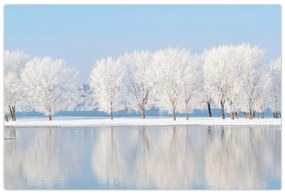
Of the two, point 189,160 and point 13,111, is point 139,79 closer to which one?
point 13,111

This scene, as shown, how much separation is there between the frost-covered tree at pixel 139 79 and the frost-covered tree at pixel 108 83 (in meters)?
0.47

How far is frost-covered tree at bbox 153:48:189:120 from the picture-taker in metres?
32.2

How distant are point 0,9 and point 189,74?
22.0 m

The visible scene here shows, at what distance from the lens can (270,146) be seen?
16.2m

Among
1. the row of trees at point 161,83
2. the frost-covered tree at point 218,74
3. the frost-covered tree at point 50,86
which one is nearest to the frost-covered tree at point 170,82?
the row of trees at point 161,83

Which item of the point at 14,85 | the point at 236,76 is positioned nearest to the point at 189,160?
the point at 14,85

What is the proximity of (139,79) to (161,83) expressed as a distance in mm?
1958

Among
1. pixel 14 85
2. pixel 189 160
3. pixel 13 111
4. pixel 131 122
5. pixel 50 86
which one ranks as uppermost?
pixel 50 86

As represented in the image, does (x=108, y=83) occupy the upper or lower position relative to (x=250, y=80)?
upper

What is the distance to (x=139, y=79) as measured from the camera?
3488 centimetres

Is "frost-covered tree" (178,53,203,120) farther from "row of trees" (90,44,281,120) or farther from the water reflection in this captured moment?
the water reflection

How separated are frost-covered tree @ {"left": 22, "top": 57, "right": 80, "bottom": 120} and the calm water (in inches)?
127

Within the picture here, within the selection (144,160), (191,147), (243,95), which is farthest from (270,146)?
(243,95)

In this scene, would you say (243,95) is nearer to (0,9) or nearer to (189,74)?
(189,74)
